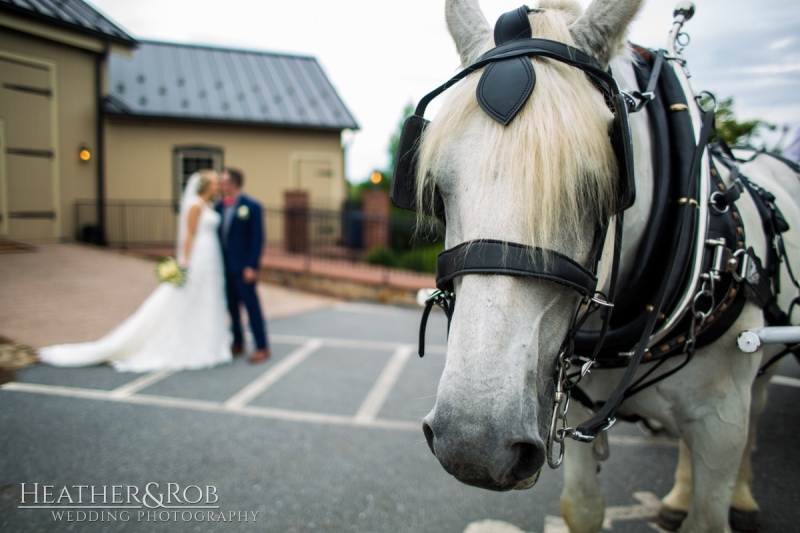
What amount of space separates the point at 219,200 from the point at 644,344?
544cm

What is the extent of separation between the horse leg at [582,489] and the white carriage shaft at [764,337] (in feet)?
2.13

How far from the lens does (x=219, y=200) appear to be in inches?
230

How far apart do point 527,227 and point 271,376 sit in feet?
13.6

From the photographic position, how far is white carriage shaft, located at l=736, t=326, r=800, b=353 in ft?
4.99

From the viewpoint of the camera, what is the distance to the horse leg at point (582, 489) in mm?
1906

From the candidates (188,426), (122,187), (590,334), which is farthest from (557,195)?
(188,426)

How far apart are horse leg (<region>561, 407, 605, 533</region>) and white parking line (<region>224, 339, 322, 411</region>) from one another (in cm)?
283

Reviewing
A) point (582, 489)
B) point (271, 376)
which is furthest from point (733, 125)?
point (271, 376)

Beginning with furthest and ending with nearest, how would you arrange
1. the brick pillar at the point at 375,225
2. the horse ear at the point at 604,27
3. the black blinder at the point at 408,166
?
the brick pillar at the point at 375,225, the black blinder at the point at 408,166, the horse ear at the point at 604,27

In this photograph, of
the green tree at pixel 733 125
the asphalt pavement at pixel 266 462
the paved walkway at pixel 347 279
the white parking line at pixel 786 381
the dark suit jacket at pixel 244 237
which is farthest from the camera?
the paved walkway at pixel 347 279

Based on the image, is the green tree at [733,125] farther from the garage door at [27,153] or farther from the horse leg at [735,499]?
the garage door at [27,153]

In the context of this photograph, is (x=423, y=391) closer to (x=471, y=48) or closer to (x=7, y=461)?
(x=7, y=461)

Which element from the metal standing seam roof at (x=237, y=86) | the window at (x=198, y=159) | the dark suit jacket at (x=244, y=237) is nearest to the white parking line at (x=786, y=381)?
the dark suit jacket at (x=244, y=237)

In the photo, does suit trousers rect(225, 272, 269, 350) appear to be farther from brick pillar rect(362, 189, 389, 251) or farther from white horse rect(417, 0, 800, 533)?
brick pillar rect(362, 189, 389, 251)
